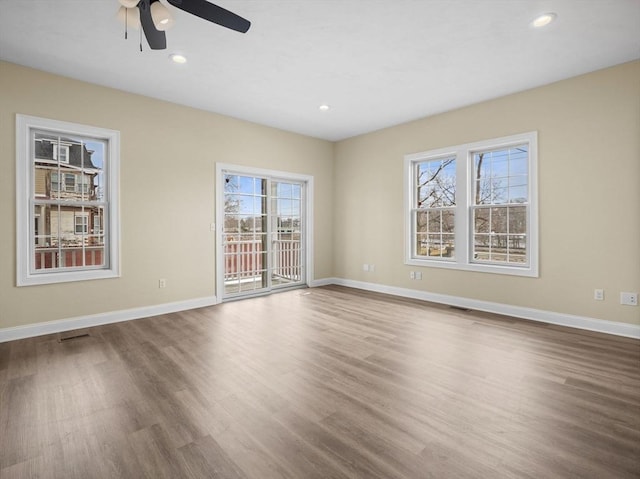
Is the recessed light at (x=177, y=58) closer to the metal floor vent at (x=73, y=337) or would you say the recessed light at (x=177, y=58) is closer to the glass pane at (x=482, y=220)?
the metal floor vent at (x=73, y=337)

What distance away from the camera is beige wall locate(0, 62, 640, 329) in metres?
3.49

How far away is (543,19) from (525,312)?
3.23m

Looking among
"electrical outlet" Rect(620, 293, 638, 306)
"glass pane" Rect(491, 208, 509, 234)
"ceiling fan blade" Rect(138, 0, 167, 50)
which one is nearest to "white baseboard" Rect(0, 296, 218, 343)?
"ceiling fan blade" Rect(138, 0, 167, 50)

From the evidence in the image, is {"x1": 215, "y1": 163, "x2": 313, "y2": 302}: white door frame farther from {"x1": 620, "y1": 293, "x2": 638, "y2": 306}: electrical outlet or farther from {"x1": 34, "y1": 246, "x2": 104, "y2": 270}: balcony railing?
{"x1": 620, "y1": 293, "x2": 638, "y2": 306}: electrical outlet

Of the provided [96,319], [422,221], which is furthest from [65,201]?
[422,221]

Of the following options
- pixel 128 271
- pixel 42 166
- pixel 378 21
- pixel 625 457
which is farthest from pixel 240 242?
pixel 625 457

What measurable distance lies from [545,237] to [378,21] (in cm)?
320

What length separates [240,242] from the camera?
17.9ft

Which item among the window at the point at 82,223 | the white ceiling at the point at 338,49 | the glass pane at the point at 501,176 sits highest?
the white ceiling at the point at 338,49

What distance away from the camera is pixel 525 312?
421 cm

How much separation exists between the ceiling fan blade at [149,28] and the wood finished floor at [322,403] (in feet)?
8.27

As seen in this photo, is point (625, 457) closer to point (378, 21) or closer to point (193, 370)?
point (193, 370)

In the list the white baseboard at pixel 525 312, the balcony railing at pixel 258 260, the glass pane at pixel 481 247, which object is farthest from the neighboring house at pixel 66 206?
the glass pane at pixel 481 247

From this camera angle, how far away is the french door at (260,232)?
5.27 meters
